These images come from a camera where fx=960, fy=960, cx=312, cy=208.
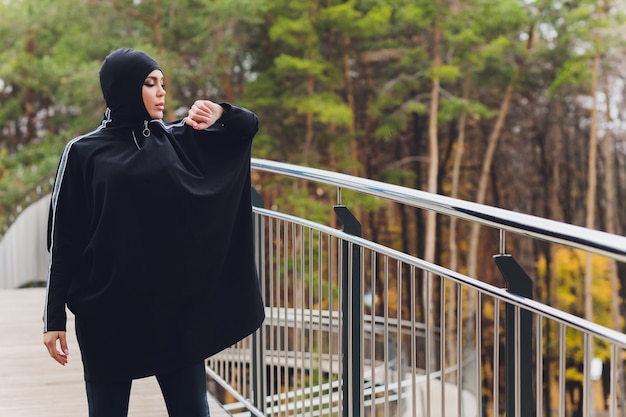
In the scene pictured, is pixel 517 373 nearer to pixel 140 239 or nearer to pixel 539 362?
pixel 539 362

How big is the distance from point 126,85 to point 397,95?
2026 cm

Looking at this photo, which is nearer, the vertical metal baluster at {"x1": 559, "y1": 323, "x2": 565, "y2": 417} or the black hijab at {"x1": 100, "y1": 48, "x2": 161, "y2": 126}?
the vertical metal baluster at {"x1": 559, "y1": 323, "x2": 565, "y2": 417}

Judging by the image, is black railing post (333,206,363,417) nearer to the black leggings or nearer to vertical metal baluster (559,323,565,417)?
the black leggings

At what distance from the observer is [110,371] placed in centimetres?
227

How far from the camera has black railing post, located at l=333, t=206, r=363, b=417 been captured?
273cm

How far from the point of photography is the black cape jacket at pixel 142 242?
221 centimetres

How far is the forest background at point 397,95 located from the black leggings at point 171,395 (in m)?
16.2

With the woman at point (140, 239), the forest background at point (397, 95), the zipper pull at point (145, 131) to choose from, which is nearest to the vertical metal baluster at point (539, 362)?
the woman at point (140, 239)

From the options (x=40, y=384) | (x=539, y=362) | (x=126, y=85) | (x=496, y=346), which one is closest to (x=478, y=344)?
(x=496, y=346)

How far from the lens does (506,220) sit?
1.85 metres

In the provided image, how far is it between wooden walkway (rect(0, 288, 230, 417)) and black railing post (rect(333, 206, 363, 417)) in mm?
1150

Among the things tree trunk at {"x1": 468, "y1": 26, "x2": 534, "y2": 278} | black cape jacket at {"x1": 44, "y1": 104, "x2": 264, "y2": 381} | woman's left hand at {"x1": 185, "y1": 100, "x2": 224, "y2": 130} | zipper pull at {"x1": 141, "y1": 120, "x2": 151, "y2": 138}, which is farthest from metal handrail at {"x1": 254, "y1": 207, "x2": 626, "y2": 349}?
tree trunk at {"x1": 468, "y1": 26, "x2": 534, "y2": 278}

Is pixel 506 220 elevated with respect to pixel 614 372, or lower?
elevated

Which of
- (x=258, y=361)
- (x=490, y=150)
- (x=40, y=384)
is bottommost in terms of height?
(x=490, y=150)
